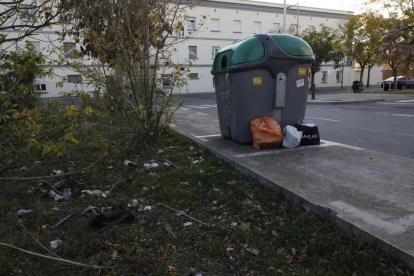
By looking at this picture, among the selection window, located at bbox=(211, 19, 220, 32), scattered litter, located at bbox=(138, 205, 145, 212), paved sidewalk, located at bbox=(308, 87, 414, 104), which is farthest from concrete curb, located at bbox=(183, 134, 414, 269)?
window, located at bbox=(211, 19, 220, 32)

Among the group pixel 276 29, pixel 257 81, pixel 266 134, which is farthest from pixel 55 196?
pixel 276 29

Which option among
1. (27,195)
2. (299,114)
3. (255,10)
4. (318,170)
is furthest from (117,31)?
(255,10)

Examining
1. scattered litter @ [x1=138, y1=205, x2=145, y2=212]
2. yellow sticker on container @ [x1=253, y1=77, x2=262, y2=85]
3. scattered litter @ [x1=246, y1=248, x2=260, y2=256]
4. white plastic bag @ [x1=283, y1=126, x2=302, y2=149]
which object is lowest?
scattered litter @ [x1=246, y1=248, x2=260, y2=256]

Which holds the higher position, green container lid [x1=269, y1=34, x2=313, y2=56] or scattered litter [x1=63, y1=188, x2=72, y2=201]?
green container lid [x1=269, y1=34, x2=313, y2=56]

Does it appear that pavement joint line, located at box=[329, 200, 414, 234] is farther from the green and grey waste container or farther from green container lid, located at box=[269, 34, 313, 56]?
green container lid, located at box=[269, 34, 313, 56]

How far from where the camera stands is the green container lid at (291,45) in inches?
198

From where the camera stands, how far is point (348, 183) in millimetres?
3318

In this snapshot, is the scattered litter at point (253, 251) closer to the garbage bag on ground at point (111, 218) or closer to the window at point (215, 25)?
the garbage bag on ground at point (111, 218)

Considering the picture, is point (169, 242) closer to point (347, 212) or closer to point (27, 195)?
point (347, 212)

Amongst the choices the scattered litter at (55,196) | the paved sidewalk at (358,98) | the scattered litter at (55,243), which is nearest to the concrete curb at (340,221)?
the scattered litter at (55,243)

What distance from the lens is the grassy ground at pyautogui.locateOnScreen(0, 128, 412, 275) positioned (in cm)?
226

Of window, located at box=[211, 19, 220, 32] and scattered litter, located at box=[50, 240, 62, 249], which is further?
window, located at box=[211, 19, 220, 32]

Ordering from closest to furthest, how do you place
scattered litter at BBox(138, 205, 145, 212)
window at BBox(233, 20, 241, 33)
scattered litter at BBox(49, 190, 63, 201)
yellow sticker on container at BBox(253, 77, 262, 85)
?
scattered litter at BBox(138, 205, 145, 212) < scattered litter at BBox(49, 190, 63, 201) < yellow sticker on container at BBox(253, 77, 262, 85) < window at BBox(233, 20, 241, 33)

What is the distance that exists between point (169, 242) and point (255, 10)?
40446 millimetres
